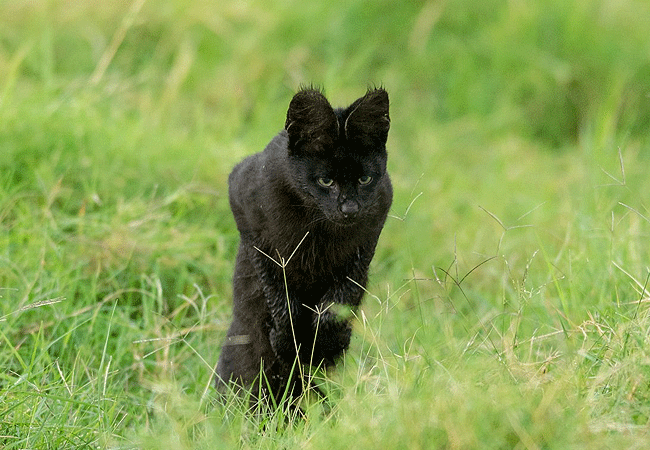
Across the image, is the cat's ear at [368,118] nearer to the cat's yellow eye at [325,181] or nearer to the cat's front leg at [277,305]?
the cat's yellow eye at [325,181]

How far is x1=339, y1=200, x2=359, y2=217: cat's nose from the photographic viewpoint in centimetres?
330

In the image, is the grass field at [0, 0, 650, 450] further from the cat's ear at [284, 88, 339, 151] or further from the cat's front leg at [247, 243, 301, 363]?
the cat's ear at [284, 88, 339, 151]

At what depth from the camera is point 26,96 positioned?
5.39 metres

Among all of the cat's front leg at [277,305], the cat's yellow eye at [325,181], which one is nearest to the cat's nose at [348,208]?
the cat's yellow eye at [325,181]

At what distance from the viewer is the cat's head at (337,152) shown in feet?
10.9

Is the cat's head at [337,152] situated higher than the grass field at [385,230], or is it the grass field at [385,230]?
the cat's head at [337,152]

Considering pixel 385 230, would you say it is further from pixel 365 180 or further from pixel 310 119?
pixel 310 119

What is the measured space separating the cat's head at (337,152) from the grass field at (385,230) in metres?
0.39

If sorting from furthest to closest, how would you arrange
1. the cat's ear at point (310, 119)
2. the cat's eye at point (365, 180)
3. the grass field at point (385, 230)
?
1. the cat's eye at point (365, 180)
2. the cat's ear at point (310, 119)
3. the grass field at point (385, 230)

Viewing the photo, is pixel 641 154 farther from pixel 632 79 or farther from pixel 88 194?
pixel 88 194

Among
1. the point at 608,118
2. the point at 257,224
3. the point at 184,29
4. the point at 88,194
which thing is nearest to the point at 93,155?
the point at 88,194

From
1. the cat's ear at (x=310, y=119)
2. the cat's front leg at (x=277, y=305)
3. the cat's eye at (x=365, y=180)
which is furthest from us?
the cat's front leg at (x=277, y=305)

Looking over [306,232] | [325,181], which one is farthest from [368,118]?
[306,232]

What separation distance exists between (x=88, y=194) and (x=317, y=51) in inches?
119
